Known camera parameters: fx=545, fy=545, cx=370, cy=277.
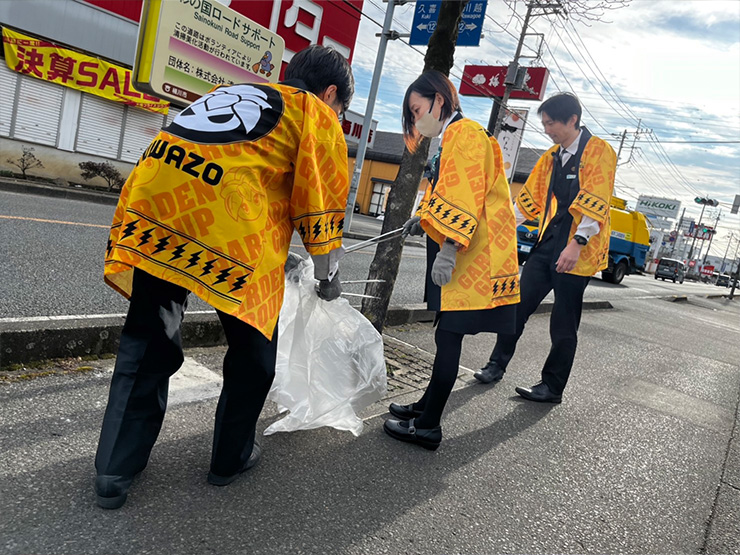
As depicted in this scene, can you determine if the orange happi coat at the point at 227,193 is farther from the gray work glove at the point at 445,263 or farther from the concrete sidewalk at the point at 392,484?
the gray work glove at the point at 445,263

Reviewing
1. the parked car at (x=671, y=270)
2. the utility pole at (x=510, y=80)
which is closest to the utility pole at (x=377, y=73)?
the utility pole at (x=510, y=80)

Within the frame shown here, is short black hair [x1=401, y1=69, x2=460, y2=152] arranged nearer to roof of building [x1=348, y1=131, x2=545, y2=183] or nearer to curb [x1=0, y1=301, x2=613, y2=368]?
curb [x1=0, y1=301, x2=613, y2=368]

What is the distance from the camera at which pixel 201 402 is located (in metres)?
2.72

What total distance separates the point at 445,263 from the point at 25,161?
44.2 feet

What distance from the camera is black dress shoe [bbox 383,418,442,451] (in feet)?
8.66

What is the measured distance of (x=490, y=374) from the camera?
3969 millimetres

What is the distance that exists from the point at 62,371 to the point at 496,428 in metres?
2.33

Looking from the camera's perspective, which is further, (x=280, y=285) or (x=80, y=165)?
(x=80, y=165)

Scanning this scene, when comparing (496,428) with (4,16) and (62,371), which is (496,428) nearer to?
(62,371)

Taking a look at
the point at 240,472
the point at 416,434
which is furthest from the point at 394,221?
the point at 240,472

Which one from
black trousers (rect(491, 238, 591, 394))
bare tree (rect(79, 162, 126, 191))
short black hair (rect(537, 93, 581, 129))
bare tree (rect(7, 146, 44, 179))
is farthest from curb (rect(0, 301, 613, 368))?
bare tree (rect(79, 162, 126, 191))

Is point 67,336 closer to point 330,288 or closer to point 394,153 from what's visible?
point 330,288

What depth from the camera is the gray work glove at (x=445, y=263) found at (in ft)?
8.13

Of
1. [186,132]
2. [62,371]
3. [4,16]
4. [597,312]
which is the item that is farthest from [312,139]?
[4,16]
